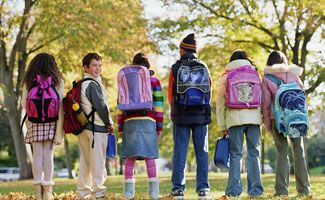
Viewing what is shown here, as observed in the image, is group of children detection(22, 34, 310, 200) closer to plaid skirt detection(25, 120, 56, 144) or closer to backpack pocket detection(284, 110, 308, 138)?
plaid skirt detection(25, 120, 56, 144)

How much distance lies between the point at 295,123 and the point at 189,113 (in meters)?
1.67

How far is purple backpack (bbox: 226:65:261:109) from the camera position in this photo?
9.05 meters

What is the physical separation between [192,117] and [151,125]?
0.60 metres

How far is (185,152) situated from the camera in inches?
340

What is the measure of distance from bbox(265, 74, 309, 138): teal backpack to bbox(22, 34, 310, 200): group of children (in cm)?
32

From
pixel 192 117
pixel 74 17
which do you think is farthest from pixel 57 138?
pixel 74 17

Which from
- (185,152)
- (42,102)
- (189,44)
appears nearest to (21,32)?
(42,102)

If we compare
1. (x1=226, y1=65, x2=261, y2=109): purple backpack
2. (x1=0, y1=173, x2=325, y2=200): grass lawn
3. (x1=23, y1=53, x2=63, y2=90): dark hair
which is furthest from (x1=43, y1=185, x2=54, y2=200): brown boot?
(x1=226, y1=65, x2=261, y2=109): purple backpack

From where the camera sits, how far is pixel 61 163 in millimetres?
67688

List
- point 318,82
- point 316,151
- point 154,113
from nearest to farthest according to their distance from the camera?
point 154,113 < point 318,82 < point 316,151

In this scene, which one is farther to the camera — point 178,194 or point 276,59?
point 276,59

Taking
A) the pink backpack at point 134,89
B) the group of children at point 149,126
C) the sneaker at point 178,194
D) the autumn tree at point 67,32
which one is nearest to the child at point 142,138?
the group of children at point 149,126

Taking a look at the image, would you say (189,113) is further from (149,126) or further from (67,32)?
(67,32)

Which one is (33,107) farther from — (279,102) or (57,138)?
(279,102)
